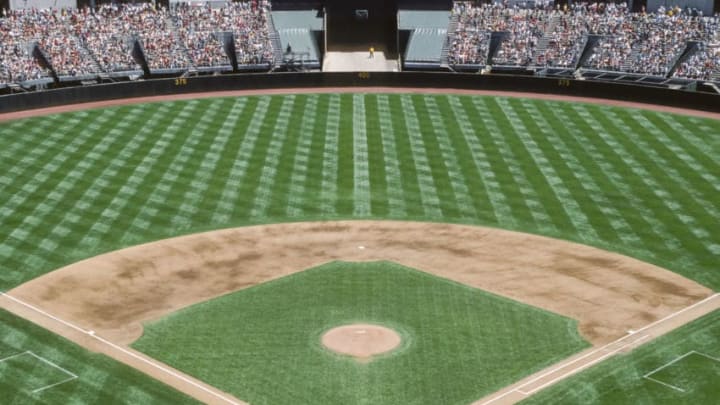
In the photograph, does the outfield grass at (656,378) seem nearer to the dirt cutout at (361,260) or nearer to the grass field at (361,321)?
the grass field at (361,321)

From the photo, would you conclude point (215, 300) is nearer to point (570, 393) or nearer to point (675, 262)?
point (570, 393)

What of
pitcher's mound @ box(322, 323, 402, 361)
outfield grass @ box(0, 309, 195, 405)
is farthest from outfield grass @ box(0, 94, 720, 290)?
pitcher's mound @ box(322, 323, 402, 361)

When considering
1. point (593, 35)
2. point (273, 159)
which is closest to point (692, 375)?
point (273, 159)

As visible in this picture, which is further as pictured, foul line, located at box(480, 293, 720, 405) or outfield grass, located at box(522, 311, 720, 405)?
foul line, located at box(480, 293, 720, 405)

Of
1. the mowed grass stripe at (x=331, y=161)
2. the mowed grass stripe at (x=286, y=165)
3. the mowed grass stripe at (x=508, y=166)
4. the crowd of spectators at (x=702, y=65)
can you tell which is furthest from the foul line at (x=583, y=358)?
the crowd of spectators at (x=702, y=65)

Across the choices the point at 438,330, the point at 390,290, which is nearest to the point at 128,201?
the point at 390,290

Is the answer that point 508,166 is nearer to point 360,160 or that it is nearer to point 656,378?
point 360,160

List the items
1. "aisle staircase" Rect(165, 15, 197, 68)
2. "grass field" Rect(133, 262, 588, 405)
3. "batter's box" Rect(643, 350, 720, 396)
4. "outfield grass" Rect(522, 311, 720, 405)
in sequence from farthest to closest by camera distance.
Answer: "aisle staircase" Rect(165, 15, 197, 68)
"grass field" Rect(133, 262, 588, 405)
"batter's box" Rect(643, 350, 720, 396)
"outfield grass" Rect(522, 311, 720, 405)

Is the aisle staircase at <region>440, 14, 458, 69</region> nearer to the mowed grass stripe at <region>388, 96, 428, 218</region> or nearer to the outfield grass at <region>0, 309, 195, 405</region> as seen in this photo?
the mowed grass stripe at <region>388, 96, 428, 218</region>
